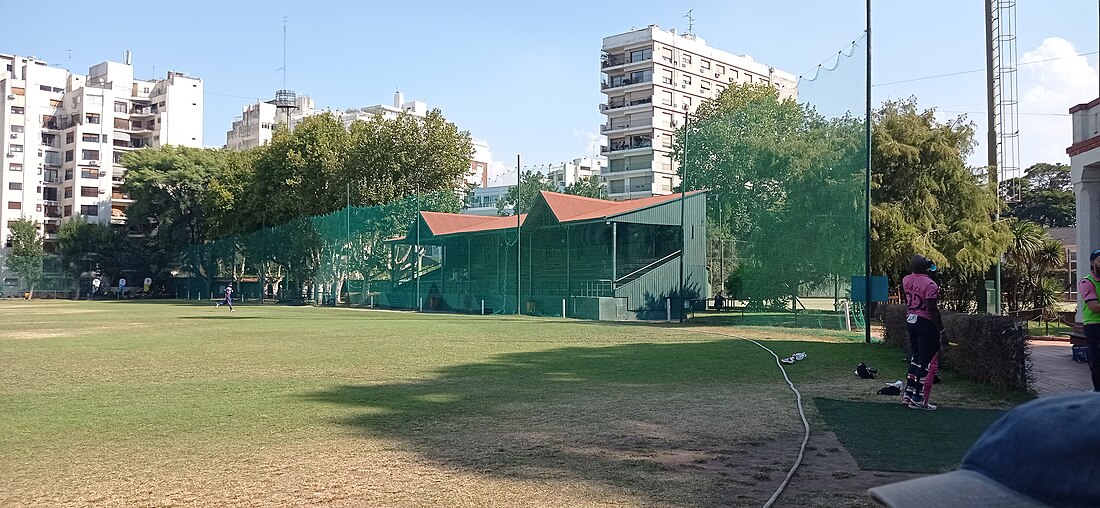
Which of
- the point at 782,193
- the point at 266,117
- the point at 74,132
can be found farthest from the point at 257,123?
the point at 782,193

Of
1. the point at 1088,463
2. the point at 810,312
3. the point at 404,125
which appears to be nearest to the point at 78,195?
the point at 404,125

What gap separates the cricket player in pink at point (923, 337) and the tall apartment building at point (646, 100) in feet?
270

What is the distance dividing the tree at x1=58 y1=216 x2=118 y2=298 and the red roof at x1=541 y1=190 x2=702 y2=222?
5160 centimetres

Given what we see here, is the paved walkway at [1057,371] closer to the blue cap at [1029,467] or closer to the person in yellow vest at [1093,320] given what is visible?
the person in yellow vest at [1093,320]

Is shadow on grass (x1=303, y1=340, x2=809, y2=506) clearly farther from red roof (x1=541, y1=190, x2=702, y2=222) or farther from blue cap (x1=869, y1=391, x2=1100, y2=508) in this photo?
red roof (x1=541, y1=190, x2=702, y2=222)

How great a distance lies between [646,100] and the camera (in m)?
95.1

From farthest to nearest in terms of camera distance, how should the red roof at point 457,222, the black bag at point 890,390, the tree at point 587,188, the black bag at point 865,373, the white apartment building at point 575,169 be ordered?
1. the white apartment building at point 575,169
2. the tree at point 587,188
3. the red roof at point 457,222
4. the black bag at point 865,373
5. the black bag at point 890,390

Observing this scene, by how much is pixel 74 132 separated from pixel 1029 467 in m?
106

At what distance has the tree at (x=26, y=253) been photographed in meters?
72.7

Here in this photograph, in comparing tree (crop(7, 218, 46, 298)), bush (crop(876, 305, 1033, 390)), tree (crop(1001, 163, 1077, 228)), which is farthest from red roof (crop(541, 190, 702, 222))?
tree (crop(7, 218, 46, 298))

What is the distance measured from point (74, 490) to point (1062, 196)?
77250 millimetres

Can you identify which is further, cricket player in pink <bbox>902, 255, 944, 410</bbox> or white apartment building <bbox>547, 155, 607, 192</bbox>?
white apartment building <bbox>547, 155, 607, 192</bbox>

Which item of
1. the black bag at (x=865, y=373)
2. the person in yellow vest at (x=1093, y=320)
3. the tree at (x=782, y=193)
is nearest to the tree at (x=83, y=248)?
the tree at (x=782, y=193)

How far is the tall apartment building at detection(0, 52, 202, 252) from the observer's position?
3553 inches
